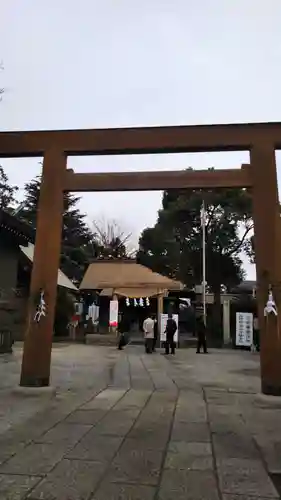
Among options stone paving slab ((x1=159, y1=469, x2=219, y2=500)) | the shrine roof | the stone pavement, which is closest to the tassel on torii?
the stone pavement

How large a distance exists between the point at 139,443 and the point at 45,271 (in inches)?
175

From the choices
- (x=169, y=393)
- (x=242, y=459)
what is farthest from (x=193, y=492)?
(x=169, y=393)

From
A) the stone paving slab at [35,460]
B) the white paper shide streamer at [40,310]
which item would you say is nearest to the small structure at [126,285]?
the white paper shide streamer at [40,310]

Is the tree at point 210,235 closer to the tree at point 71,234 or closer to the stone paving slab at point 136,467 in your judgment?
the tree at point 71,234

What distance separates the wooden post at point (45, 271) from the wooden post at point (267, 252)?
3.80m

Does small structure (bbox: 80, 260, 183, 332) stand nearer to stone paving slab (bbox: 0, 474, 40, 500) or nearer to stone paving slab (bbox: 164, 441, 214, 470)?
stone paving slab (bbox: 164, 441, 214, 470)

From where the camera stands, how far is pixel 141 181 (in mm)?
9242

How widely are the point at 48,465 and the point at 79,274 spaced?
1480 inches

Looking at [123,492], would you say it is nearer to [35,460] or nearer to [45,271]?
[35,460]

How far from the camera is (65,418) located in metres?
6.59

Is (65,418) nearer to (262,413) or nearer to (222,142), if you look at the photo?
(262,413)

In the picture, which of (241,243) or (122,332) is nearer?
(122,332)

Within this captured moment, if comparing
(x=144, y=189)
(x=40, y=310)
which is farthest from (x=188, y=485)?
(x=144, y=189)

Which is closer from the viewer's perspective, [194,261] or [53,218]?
[53,218]
